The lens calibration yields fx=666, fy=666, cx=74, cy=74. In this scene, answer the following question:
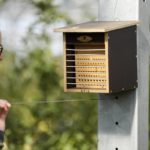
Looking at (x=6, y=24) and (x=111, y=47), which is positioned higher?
(x=6, y=24)

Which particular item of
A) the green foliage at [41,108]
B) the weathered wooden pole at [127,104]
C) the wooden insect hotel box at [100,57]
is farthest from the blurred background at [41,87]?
the wooden insect hotel box at [100,57]

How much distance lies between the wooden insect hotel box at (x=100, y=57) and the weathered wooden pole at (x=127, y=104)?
6 cm

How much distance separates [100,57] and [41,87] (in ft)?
13.4

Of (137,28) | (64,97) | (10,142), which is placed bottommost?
(10,142)

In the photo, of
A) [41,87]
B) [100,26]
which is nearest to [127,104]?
[100,26]

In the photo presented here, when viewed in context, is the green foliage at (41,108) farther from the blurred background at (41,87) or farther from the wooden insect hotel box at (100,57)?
the wooden insect hotel box at (100,57)

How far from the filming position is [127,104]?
3760 mm

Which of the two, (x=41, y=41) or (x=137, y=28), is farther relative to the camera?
(x=41, y=41)

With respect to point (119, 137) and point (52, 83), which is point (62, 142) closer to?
point (52, 83)

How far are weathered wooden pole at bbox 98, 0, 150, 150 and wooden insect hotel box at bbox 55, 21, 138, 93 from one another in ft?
0.21

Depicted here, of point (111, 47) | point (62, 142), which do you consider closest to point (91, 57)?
point (111, 47)

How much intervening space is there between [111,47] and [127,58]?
15cm

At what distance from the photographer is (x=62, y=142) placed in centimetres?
645

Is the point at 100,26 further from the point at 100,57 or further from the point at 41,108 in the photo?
the point at 41,108
